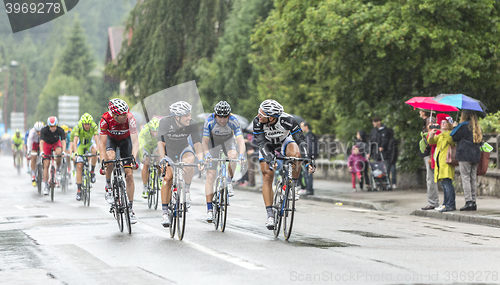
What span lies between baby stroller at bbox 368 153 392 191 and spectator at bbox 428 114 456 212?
201 inches

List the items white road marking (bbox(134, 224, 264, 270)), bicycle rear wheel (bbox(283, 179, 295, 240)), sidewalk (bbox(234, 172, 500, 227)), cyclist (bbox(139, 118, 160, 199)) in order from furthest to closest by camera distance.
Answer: cyclist (bbox(139, 118, 160, 199)) < sidewalk (bbox(234, 172, 500, 227)) < bicycle rear wheel (bbox(283, 179, 295, 240)) < white road marking (bbox(134, 224, 264, 270))

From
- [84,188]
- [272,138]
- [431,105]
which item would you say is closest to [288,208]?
[272,138]

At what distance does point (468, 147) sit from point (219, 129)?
5.58 m

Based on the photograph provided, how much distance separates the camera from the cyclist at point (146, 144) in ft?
47.9

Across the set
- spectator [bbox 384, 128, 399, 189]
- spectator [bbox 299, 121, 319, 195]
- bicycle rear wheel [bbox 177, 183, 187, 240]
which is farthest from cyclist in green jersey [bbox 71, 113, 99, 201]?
spectator [bbox 384, 128, 399, 189]

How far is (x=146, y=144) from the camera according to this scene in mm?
15141

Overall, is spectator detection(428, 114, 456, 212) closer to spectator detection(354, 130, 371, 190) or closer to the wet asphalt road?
the wet asphalt road

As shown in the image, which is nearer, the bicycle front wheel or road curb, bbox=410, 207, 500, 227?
the bicycle front wheel

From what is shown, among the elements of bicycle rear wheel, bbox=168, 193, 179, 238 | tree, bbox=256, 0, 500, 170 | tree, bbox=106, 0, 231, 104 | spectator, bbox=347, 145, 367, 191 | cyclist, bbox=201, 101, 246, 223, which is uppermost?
tree, bbox=106, 0, 231, 104

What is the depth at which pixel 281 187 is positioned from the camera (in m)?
9.37

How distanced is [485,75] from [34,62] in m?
117

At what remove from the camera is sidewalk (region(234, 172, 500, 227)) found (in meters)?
12.7

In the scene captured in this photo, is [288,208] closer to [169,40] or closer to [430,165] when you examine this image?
[430,165]

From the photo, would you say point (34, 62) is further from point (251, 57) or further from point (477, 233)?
point (477, 233)
